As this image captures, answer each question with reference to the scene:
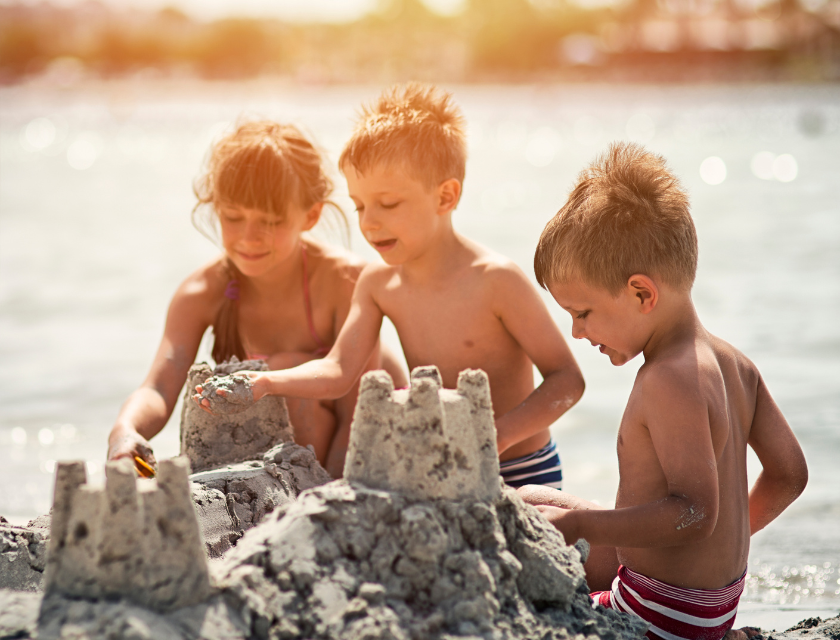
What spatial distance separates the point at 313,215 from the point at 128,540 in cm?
209

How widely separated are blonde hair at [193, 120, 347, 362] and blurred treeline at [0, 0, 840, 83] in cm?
5399

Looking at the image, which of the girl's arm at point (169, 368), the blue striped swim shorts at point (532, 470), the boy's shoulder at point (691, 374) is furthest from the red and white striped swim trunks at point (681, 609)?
the girl's arm at point (169, 368)

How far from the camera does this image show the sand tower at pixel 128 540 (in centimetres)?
146

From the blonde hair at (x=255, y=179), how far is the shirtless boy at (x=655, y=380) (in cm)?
131

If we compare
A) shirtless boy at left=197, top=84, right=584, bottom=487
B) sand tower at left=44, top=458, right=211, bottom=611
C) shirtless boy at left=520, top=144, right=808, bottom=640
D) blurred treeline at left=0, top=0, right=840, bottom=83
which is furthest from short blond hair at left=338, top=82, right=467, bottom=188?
blurred treeline at left=0, top=0, right=840, bottom=83

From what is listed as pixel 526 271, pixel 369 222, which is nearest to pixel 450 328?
pixel 369 222

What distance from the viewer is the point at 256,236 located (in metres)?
3.18

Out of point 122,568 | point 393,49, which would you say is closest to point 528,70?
point 393,49

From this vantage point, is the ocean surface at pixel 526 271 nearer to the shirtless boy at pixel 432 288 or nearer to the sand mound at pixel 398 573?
the shirtless boy at pixel 432 288

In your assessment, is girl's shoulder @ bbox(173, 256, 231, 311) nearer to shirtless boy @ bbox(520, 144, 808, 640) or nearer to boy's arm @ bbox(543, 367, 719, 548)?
shirtless boy @ bbox(520, 144, 808, 640)

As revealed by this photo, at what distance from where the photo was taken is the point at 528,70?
7275 centimetres

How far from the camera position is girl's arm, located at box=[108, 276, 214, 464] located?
2812 mm

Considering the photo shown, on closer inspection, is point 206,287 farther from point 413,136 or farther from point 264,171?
point 413,136

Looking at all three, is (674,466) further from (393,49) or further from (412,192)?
(393,49)
